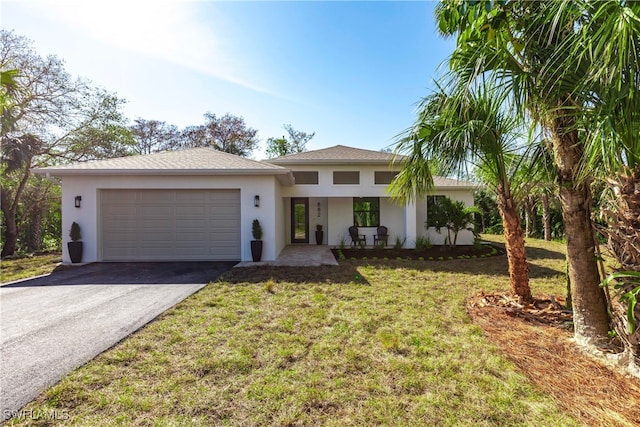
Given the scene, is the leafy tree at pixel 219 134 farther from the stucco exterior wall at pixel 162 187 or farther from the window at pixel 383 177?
the window at pixel 383 177

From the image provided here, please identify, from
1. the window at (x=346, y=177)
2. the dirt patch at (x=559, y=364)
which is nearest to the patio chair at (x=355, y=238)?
the window at (x=346, y=177)

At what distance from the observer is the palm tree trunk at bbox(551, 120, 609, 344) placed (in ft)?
10.7

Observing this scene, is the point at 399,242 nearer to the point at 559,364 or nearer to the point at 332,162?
the point at 332,162

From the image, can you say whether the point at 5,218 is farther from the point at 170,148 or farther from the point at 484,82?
the point at 484,82

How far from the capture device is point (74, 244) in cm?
862

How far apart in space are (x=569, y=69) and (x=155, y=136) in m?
28.7

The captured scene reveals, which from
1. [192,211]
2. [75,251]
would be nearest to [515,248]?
[192,211]

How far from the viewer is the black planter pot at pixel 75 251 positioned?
860cm

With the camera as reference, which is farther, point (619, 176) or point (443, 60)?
point (443, 60)

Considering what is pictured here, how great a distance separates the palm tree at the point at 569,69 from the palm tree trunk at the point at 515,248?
1.49 metres

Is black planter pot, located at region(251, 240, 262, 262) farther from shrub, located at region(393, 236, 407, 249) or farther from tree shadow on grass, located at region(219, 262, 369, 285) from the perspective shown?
shrub, located at region(393, 236, 407, 249)

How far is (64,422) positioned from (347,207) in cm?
1152

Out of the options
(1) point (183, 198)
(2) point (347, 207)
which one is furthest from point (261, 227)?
(2) point (347, 207)

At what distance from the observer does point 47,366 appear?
293cm
